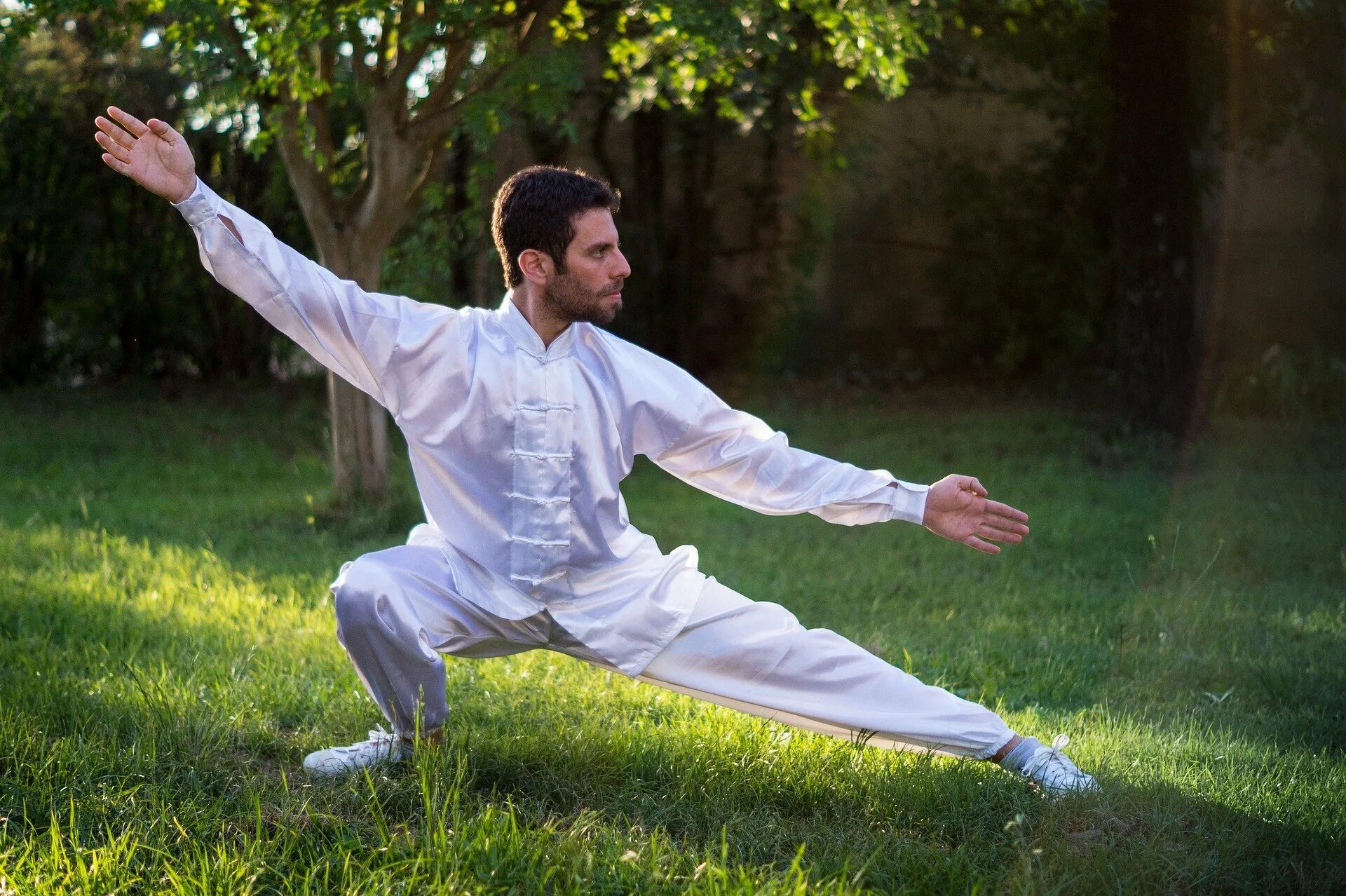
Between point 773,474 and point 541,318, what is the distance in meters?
0.81

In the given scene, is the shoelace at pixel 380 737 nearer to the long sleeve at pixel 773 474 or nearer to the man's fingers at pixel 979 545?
the long sleeve at pixel 773 474

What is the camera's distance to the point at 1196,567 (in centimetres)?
724

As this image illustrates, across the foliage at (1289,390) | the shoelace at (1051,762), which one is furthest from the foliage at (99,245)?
the shoelace at (1051,762)

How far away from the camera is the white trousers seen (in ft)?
12.5

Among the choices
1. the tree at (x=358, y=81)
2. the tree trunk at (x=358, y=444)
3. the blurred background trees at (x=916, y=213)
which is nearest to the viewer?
the tree at (x=358, y=81)

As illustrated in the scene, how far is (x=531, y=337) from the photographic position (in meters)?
3.95

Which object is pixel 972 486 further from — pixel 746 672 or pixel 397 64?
pixel 397 64

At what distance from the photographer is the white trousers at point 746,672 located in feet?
12.5

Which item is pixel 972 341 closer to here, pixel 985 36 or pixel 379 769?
pixel 985 36

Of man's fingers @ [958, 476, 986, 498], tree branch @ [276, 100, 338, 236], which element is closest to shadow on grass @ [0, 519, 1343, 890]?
man's fingers @ [958, 476, 986, 498]

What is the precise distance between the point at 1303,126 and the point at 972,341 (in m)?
4.23

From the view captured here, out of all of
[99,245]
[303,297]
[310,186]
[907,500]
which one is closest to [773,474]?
[907,500]

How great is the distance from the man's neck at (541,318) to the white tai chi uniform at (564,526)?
29mm

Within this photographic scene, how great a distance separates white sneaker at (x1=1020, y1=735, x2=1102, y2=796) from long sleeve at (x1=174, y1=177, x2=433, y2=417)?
2076mm
